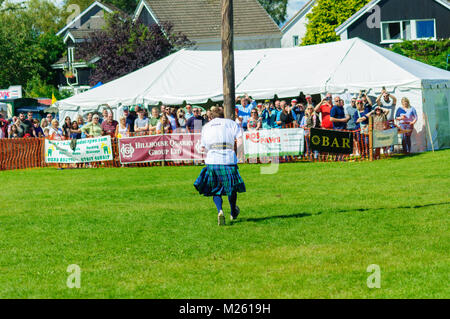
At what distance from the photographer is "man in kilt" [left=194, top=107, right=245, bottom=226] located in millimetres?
11289

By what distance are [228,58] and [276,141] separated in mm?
4429

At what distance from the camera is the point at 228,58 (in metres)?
17.3

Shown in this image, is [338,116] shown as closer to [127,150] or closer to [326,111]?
[326,111]

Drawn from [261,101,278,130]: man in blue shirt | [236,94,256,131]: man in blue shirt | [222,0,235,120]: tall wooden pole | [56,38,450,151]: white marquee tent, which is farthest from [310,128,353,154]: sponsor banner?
[222,0,235,120]: tall wooden pole

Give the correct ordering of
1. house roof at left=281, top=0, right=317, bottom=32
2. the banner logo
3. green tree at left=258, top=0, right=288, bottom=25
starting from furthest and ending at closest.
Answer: green tree at left=258, top=0, right=288, bottom=25
house roof at left=281, top=0, right=317, bottom=32
the banner logo

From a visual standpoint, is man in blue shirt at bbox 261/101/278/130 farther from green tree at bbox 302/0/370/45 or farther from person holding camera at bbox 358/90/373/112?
green tree at bbox 302/0/370/45

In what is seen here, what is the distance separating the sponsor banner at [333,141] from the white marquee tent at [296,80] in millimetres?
2572

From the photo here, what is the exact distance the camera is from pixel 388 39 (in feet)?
158

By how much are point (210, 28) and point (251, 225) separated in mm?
46129

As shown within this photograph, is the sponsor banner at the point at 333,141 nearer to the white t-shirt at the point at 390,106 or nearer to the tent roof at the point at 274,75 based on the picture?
the white t-shirt at the point at 390,106

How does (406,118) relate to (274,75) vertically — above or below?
below

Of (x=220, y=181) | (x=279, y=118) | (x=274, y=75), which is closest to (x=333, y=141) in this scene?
(x=279, y=118)

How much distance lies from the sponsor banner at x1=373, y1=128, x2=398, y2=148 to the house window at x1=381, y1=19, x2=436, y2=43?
25938 mm

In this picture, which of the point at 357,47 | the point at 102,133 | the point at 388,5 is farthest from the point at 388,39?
the point at 102,133
